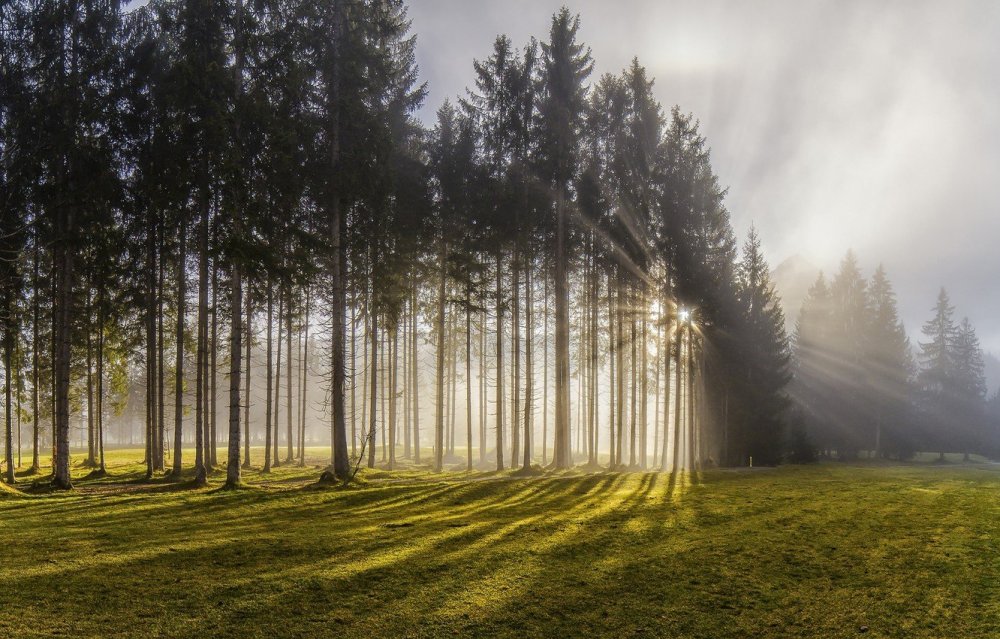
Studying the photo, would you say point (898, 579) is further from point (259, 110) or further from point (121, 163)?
point (121, 163)

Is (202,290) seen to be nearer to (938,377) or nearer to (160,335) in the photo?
(160,335)

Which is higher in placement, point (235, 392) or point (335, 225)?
point (335, 225)

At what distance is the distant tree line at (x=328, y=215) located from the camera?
1680 centimetres

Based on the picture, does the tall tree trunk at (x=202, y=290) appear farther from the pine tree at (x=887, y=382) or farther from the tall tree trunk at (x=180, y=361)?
the pine tree at (x=887, y=382)

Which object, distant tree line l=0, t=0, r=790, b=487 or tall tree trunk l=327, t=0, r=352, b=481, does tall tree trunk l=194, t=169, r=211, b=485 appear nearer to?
distant tree line l=0, t=0, r=790, b=487

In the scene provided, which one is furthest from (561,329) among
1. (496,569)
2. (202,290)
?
(496,569)

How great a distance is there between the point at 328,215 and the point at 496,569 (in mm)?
14612

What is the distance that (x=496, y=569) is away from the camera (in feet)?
26.8

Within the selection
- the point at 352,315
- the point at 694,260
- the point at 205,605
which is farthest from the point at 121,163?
the point at 694,260

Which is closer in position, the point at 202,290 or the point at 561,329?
the point at 202,290

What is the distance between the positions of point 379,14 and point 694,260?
18.6m

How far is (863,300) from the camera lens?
1950 inches

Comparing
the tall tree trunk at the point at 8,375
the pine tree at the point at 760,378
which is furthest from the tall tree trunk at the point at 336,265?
the pine tree at the point at 760,378

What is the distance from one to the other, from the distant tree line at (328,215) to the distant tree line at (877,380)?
43.6 feet
